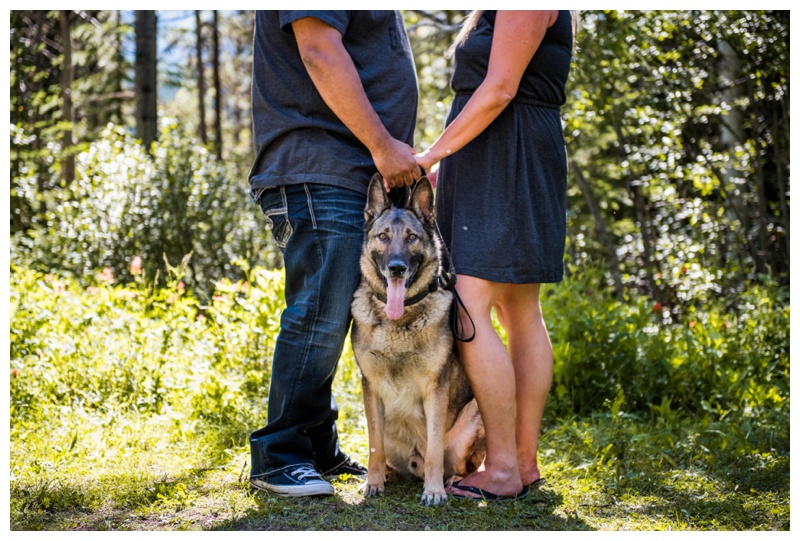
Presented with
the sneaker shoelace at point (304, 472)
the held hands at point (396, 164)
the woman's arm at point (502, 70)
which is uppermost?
the woman's arm at point (502, 70)

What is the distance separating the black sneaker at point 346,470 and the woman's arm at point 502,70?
1.56m

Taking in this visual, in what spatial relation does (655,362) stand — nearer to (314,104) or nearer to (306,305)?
(306,305)

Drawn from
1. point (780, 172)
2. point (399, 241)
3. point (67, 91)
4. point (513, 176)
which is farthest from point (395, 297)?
point (67, 91)

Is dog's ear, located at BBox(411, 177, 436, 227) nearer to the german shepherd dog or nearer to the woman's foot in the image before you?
the german shepherd dog

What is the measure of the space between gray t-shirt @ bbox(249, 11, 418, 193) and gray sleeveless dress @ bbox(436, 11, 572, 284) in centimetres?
32

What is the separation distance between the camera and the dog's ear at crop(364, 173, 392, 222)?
10.2 ft

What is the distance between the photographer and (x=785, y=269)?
7152 millimetres

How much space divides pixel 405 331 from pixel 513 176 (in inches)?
31.6

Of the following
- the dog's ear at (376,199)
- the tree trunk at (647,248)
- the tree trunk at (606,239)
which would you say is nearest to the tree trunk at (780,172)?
the tree trunk at (647,248)

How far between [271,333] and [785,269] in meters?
5.05

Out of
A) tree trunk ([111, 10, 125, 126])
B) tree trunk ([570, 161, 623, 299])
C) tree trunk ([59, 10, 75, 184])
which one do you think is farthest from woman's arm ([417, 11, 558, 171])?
tree trunk ([111, 10, 125, 126])

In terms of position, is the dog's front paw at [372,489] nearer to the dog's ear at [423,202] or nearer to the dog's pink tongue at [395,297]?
the dog's pink tongue at [395,297]

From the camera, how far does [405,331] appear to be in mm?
3137

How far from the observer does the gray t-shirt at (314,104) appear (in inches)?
122
